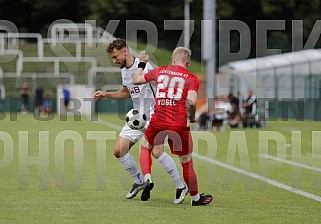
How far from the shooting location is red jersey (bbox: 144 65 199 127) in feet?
36.3

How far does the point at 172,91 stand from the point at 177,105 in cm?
18

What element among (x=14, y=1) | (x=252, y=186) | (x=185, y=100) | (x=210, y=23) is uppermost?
(x=14, y=1)

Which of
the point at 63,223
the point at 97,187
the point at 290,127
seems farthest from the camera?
the point at 290,127

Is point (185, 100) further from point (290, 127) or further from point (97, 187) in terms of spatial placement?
point (290, 127)

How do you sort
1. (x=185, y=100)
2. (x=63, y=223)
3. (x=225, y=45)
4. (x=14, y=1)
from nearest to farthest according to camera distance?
1. (x=63, y=223)
2. (x=185, y=100)
3. (x=225, y=45)
4. (x=14, y=1)

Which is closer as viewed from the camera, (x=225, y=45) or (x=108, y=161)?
(x=108, y=161)

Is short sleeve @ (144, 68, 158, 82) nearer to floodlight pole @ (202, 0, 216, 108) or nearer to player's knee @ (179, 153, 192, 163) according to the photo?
player's knee @ (179, 153, 192, 163)

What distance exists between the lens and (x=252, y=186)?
44.9 ft

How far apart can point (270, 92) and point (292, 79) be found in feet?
5.56

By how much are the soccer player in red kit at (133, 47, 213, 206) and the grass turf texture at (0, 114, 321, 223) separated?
0.53 metres

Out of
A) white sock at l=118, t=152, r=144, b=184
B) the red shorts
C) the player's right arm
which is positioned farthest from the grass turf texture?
the player's right arm

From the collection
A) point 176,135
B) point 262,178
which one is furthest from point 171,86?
point 262,178

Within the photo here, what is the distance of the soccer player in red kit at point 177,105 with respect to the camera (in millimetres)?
11055

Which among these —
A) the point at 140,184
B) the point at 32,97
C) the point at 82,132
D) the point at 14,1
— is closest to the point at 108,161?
the point at 140,184
